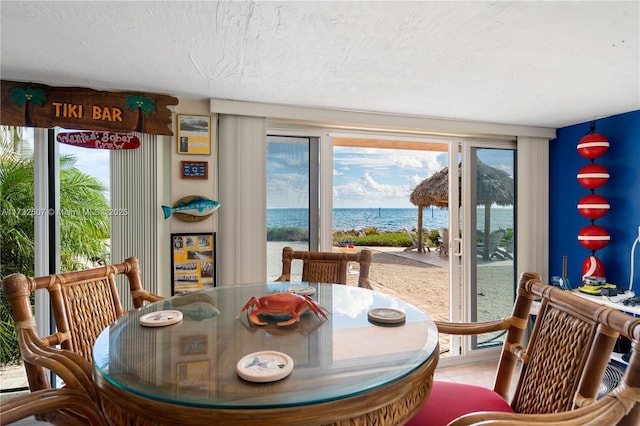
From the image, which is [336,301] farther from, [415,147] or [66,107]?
[415,147]

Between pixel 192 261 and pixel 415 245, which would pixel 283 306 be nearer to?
pixel 192 261

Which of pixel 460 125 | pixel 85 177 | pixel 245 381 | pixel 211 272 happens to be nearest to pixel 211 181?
pixel 211 272

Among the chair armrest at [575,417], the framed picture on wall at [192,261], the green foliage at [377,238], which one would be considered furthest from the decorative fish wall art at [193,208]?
the green foliage at [377,238]

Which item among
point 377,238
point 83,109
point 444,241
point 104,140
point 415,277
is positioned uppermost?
point 83,109

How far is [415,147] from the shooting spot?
244 inches

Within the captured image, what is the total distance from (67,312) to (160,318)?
0.51m

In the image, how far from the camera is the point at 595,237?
3.07m

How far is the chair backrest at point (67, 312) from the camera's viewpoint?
3.83 feet

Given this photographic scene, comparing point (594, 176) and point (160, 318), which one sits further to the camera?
point (594, 176)

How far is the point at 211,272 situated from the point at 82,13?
70.6 inches

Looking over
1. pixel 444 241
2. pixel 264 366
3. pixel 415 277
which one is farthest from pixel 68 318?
pixel 444 241

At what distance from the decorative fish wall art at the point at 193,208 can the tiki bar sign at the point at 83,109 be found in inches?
20.4

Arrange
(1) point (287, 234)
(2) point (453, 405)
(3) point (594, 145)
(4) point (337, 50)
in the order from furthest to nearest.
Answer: (1) point (287, 234) → (3) point (594, 145) → (4) point (337, 50) → (2) point (453, 405)

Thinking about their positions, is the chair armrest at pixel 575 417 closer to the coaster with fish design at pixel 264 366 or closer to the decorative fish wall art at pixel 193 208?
the coaster with fish design at pixel 264 366
